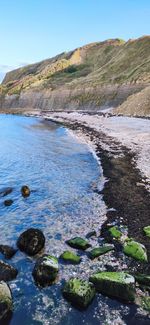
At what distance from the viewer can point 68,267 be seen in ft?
44.2

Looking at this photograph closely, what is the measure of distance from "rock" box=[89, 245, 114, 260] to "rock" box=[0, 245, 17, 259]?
3.02 m

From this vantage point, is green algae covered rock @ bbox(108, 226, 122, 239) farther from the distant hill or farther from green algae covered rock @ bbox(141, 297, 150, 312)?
the distant hill

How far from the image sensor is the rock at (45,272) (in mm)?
12438

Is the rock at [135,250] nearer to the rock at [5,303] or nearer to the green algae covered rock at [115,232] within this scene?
the green algae covered rock at [115,232]

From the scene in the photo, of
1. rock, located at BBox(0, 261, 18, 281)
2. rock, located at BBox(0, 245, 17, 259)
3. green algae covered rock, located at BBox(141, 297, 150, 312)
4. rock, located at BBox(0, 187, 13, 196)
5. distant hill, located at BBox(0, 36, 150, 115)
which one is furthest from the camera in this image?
distant hill, located at BBox(0, 36, 150, 115)

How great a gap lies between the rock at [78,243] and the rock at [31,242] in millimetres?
1134

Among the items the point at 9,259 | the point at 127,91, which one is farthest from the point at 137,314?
the point at 127,91

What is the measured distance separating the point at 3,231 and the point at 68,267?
16.4 ft

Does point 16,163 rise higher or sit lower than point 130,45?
lower

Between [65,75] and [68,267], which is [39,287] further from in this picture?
[65,75]

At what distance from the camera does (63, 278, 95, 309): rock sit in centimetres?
1103

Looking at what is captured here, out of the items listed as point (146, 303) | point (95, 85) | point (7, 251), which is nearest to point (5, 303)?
point (146, 303)

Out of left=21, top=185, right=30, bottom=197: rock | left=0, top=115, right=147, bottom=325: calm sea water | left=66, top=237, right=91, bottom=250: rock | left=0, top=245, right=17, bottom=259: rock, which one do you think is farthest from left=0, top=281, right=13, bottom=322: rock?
left=21, top=185, right=30, bottom=197: rock

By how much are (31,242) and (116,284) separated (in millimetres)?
4574
